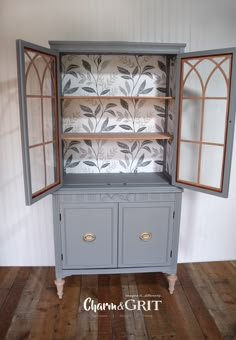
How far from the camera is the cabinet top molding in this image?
1.90m

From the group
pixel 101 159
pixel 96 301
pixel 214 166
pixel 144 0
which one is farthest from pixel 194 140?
pixel 96 301

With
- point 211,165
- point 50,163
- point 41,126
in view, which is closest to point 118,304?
point 50,163

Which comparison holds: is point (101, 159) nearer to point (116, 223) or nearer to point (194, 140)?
point (116, 223)

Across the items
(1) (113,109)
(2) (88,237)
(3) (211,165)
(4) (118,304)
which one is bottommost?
(4) (118,304)

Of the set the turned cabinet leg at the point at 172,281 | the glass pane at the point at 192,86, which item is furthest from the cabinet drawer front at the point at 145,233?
the glass pane at the point at 192,86

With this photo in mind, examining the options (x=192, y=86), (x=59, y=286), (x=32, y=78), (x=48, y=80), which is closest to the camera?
(x=32, y=78)

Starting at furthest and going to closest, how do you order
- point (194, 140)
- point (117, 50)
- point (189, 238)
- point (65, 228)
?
point (189, 238) < point (194, 140) < point (65, 228) < point (117, 50)

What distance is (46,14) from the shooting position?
2.17 m

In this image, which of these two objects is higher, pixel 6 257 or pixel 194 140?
pixel 194 140

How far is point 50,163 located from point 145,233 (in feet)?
2.68

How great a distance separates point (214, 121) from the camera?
91.0 inches

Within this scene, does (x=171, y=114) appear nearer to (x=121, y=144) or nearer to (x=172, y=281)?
(x=121, y=144)

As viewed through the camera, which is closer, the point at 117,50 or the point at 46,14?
the point at 117,50

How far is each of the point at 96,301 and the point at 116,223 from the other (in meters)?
0.59
